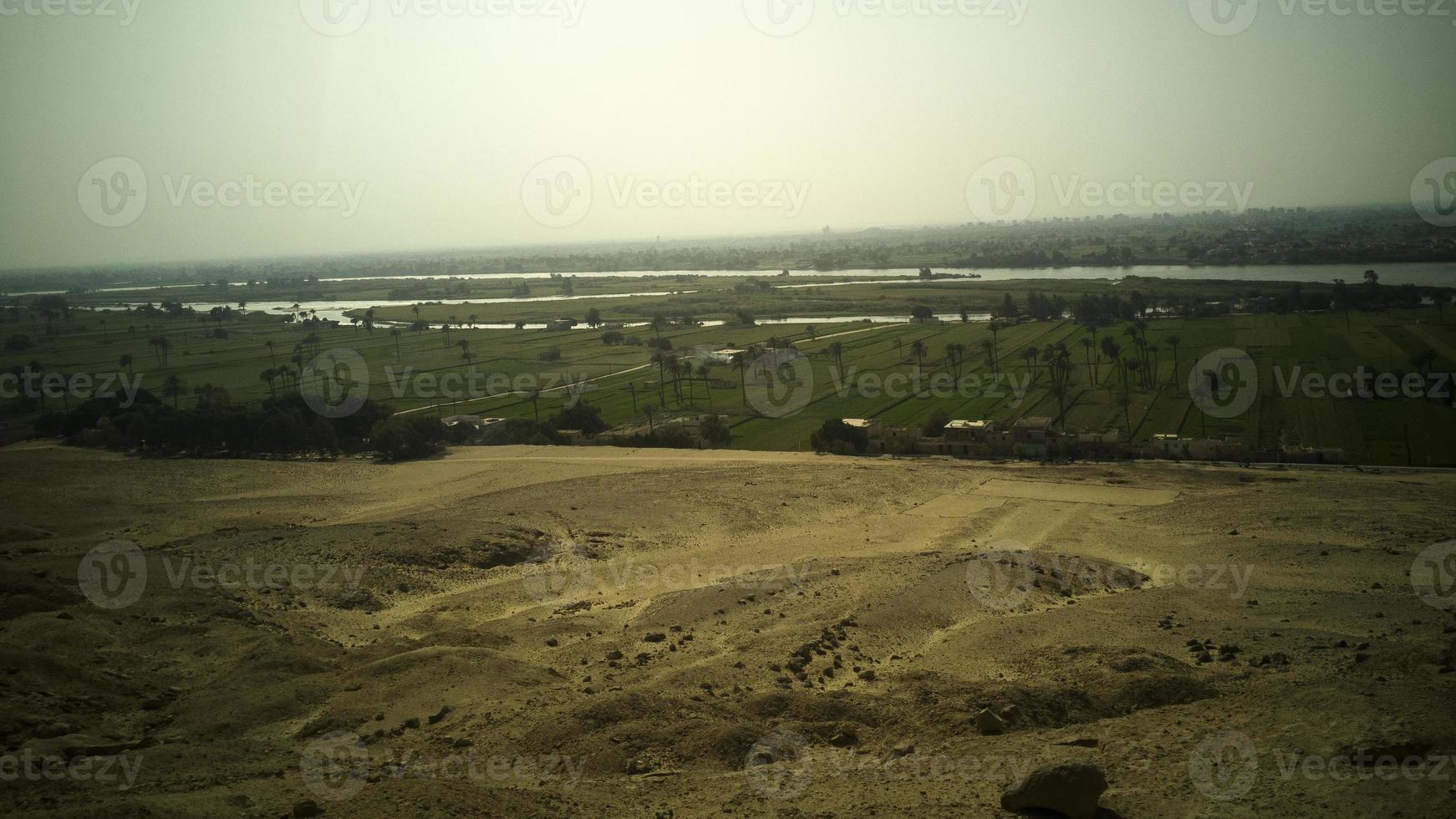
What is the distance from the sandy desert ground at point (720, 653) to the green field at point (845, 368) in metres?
12.4

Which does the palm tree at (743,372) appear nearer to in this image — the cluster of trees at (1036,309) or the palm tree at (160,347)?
the cluster of trees at (1036,309)

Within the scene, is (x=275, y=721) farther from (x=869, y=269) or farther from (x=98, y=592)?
(x=869, y=269)

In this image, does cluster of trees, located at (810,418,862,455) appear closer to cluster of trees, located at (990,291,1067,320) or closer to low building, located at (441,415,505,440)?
low building, located at (441,415,505,440)

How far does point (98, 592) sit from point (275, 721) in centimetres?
720

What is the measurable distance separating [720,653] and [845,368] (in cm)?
4469

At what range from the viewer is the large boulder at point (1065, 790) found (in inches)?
368

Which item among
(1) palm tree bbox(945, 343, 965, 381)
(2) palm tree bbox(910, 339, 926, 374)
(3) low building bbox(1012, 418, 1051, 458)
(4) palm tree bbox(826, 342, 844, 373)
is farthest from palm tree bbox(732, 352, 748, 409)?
(3) low building bbox(1012, 418, 1051, 458)

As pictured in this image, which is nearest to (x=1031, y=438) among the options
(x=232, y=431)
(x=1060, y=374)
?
(x=1060, y=374)

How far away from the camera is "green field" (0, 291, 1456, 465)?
39.3 meters

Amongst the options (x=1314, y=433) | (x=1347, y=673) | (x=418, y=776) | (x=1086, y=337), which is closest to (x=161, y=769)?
(x=418, y=776)

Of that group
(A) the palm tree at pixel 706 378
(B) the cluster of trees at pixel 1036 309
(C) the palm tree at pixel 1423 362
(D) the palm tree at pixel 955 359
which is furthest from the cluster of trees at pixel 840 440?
(B) the cluster of trees at pixel 1036 309

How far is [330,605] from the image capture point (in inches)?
722

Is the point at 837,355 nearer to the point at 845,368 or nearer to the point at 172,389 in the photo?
the point at 845,368

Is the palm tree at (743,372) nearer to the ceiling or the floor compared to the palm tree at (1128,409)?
nearer to the ceiling
